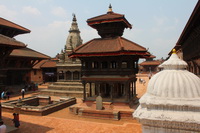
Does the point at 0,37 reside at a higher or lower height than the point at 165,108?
higher

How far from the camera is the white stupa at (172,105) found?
12.4ft

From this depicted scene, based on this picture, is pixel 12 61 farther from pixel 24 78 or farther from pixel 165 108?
pixel 165 108

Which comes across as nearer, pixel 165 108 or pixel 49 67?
pixel 165 108

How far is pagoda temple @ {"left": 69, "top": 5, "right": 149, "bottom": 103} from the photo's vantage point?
15.6 metres

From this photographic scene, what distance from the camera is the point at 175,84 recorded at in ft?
13.5

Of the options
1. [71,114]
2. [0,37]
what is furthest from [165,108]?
[71,114]

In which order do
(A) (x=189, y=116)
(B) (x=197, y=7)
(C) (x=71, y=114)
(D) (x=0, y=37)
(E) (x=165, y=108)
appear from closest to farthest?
(A) (x=189, y=116) → (E) (x=165, y=108) → (B) (x=197, y=7) → (D) (x=0, y=37) → (C) (x=71, y=114)

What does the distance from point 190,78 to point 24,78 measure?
35037 mm

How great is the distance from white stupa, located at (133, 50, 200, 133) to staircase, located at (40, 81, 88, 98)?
2169cm

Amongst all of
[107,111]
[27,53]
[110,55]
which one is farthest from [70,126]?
[27,53]

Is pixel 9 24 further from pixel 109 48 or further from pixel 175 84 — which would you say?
pixel 175 84

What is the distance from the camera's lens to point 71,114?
1611cm

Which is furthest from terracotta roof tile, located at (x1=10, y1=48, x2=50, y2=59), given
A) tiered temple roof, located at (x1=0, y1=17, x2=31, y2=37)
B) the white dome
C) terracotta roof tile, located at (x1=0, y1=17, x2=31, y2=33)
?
the white dome

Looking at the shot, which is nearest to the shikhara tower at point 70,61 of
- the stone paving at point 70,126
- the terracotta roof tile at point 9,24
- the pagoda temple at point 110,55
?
the terracotta roof tile at point 9,24
